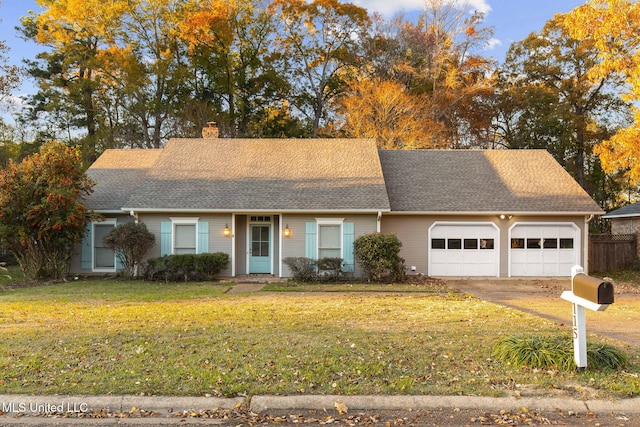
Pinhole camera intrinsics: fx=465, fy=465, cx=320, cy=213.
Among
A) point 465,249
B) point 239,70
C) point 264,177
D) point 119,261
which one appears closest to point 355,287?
point 465,249

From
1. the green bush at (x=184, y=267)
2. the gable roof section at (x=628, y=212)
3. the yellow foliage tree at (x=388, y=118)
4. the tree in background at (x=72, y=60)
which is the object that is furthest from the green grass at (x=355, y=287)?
the tree in background at (x=72, y=60)

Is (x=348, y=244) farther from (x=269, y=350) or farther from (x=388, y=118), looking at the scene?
(x=388, y=118)

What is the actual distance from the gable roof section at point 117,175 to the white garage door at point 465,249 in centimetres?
1145

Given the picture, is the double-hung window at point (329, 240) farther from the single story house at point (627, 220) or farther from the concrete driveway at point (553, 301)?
the single story house at point (627, 220)

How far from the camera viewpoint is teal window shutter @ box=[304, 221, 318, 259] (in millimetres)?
15844

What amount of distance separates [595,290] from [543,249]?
42.2 feet

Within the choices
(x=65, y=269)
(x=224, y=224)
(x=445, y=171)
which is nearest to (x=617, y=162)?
(x=445, y=171)

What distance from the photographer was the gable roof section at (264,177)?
15742mm

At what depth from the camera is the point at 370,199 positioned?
15.8m

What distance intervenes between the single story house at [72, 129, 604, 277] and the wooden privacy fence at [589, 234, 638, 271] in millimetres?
3880

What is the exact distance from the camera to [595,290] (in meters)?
4.95

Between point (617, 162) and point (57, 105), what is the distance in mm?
31170

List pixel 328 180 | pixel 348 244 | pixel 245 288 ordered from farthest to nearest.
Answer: pixel 328 180, pixel 348 244, pixel 245 288

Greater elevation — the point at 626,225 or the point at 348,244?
the point at 626,225
